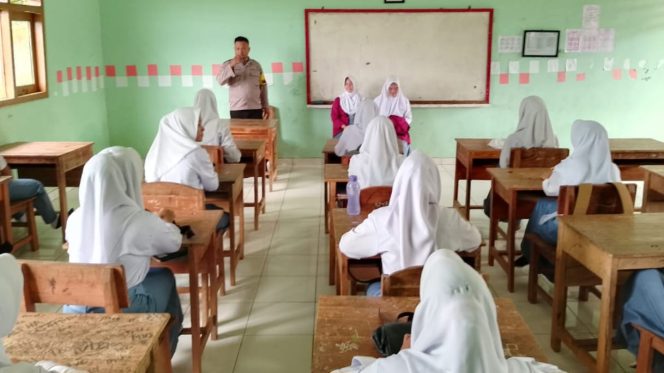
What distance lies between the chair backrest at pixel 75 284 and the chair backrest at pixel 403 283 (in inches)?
35.2

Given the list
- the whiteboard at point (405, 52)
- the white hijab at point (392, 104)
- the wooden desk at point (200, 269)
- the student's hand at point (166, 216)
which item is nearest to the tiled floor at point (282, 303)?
the wooden desk at point (200, 269)

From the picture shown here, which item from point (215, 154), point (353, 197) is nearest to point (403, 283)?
point (353, 197)

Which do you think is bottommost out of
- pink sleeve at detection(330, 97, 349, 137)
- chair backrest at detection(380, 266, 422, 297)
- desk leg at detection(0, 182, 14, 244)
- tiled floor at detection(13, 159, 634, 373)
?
tiled floor at detection(13, 159, 634, 373)

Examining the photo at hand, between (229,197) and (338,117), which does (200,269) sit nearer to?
(229,197)

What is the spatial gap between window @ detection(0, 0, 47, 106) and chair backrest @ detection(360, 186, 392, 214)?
3827mm

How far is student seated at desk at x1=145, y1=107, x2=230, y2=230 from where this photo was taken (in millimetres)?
3807

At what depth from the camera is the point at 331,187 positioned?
13.5 feet

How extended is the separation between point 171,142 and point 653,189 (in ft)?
11.0

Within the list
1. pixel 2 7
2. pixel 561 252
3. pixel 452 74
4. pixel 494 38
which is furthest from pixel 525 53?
pixel 2 7

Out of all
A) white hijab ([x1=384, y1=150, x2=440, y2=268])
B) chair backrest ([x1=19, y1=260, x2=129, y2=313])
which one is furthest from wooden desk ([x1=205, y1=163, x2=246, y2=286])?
chair backrest ([x1=19, y1=260, x2=129, y2=313])

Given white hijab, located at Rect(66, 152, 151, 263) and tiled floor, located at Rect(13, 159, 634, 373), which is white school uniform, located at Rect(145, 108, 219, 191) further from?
white hijab, located at Rect(66, 152, 151, 263)

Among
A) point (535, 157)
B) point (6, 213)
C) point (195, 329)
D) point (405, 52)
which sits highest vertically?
point (405, 52)

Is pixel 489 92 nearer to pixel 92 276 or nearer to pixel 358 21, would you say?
pixel 358 21

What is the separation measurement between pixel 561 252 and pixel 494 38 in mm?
5218
